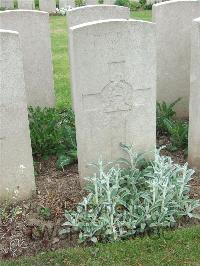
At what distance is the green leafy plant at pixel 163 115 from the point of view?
6.13 metres

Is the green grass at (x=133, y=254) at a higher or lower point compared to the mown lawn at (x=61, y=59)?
lower

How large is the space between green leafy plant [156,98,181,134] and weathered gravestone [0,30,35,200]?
6.65 ft

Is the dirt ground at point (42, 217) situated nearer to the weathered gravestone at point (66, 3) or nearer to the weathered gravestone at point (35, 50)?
the weathered gravestone at point (35, 50)

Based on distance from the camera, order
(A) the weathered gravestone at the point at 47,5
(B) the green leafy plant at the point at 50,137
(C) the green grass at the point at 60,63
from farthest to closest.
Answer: (A) the weathered gravestone at the point at 47,5, (C) the green grass at the point at 60,63, (B) the green leafy plant at the point at 50,137

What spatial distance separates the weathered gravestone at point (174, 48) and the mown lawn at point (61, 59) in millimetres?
1642

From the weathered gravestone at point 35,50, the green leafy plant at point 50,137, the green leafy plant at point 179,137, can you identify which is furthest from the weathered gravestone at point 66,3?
the green leafy plant at point 179,137

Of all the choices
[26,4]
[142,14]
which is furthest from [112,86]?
[26,4]

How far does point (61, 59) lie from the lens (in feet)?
33.0

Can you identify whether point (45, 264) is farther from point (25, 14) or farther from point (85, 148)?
point (25, 14)

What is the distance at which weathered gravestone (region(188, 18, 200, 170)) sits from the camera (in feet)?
15.7

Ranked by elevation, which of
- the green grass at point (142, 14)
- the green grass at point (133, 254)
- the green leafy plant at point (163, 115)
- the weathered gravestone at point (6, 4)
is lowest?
the green grass at point (133, 254)

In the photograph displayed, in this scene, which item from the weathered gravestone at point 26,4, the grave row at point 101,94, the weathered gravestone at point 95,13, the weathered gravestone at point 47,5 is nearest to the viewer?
the grave row at point 101,94

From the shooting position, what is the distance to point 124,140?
490 cm

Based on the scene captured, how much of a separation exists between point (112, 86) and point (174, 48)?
6.46 ft
